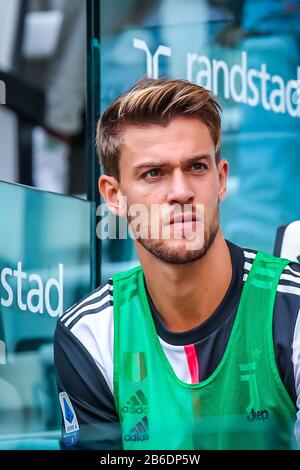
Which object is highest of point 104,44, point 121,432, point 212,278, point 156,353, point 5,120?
point 104,44

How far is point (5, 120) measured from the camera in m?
2.47

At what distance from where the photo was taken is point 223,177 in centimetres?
244

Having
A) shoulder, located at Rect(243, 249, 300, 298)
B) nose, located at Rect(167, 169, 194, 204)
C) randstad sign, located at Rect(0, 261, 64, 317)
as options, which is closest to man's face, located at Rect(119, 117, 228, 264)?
nose, located at Rect(167, 169, 194, 204)

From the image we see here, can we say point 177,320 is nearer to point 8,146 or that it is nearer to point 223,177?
point 223,177

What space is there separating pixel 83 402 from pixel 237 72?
0.82 m

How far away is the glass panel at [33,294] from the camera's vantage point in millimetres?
2408

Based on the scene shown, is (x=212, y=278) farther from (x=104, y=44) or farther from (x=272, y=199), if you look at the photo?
(x=104, y=44)

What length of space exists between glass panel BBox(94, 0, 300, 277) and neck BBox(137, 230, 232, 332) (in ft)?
0.39

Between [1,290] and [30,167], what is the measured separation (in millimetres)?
279

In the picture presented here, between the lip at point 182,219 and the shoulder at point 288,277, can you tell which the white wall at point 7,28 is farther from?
the shoulder at point 288,277

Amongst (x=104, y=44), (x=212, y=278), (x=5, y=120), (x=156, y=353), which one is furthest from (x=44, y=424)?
(x=104, y=44)

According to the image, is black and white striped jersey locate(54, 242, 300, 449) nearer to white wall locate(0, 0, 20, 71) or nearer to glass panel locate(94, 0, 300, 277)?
glass panel locate(94, 0, 300, 277)

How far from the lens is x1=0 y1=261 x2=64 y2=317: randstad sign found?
7.88 ft

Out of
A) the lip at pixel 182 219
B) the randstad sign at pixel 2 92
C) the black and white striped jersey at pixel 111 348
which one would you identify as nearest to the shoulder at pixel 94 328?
the black and white striped jersey at pixel 111 348
